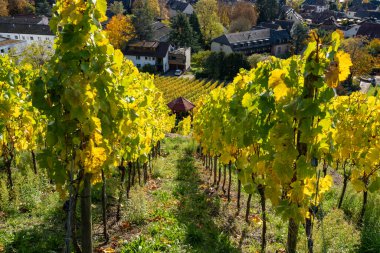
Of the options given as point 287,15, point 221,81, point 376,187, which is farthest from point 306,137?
point 287,15

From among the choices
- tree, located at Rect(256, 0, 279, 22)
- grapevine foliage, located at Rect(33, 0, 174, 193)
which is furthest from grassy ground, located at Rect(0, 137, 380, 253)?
tree, located at Rect(256, 0, 279, 22)

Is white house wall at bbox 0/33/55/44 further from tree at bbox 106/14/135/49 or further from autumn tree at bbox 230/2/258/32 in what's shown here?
autumn tree at bbox 230/2/258/32

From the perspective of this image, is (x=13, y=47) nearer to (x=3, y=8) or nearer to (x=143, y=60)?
(x=143, y=60)

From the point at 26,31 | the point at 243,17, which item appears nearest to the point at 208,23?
the point at 243,17

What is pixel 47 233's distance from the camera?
6.38m

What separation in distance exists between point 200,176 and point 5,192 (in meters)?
6.85

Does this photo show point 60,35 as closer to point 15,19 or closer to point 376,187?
point 376,187

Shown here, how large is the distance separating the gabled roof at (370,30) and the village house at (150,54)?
32.1m

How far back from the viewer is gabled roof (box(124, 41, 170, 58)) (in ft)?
148

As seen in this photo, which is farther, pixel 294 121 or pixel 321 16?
pixel 321 16

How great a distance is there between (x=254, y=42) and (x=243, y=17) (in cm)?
1117

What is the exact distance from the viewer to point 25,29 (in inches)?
1806

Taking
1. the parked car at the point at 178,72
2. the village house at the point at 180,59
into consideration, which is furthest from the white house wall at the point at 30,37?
the parked car at the point at 178,72

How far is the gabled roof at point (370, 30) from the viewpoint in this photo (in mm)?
53688
